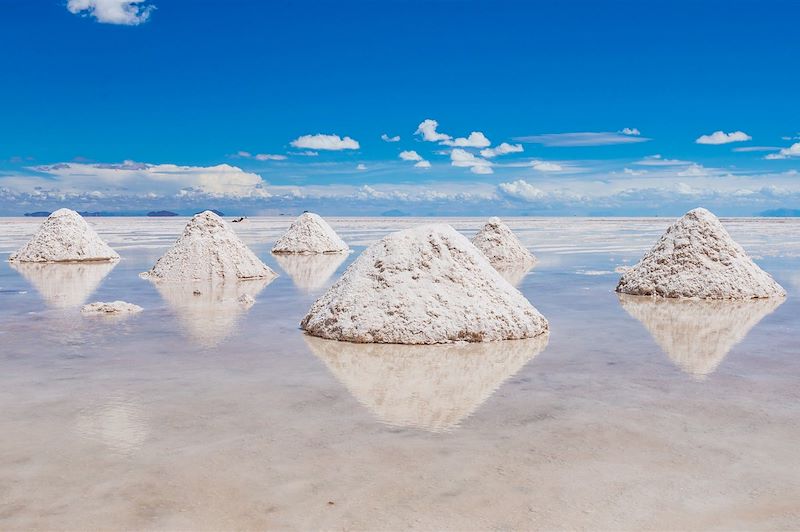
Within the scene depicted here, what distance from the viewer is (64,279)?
15.8 m

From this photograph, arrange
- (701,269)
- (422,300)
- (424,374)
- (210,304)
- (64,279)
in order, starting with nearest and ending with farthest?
(424,374) → (422,300) → (210,304) → (701,269) → (64,279)

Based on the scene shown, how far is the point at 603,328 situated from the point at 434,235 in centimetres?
247

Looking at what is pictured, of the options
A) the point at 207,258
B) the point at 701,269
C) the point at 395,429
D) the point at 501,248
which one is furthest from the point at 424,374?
the point at 501,248

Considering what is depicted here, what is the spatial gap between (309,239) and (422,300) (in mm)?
17033

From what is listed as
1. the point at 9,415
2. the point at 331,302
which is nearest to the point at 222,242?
the point at 331,302

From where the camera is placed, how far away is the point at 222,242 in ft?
52.9

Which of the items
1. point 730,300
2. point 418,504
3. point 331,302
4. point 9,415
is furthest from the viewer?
point 730,300

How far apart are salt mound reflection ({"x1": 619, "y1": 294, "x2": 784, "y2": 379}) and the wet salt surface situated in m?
0.06

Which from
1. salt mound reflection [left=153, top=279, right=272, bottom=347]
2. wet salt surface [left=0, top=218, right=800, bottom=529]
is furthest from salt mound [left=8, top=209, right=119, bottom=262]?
wet salt surface [left=0, top=218, right=800, bottom=529]

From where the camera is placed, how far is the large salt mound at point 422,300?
819cm

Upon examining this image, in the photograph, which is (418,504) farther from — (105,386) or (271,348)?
(271,348)

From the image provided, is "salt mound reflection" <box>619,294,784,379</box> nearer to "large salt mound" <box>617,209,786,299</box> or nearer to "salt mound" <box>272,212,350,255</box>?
"large salt mound" <box>617,209,786,299</box>

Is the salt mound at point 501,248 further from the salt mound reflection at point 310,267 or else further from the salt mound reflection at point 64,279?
the salt mound reflection at point 64,279

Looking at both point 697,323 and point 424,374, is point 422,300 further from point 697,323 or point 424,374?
point 697,323
